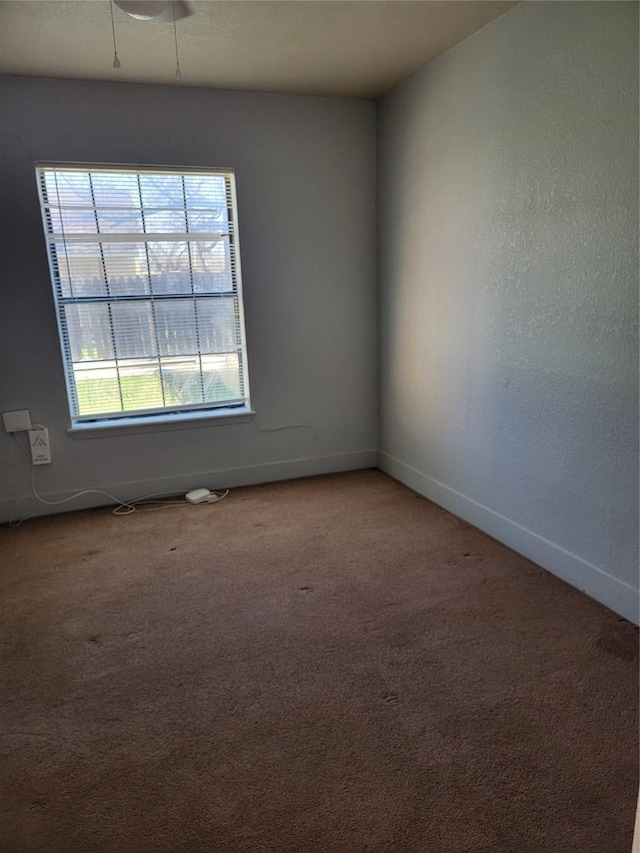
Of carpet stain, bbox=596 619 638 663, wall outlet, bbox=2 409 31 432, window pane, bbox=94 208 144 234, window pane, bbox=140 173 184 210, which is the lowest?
carpet stain, bbox=596 619 638 663

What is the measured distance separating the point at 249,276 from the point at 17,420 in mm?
1625

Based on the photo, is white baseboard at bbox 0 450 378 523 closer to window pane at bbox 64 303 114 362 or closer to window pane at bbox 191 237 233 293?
window pane at bbox 64 303 114 362

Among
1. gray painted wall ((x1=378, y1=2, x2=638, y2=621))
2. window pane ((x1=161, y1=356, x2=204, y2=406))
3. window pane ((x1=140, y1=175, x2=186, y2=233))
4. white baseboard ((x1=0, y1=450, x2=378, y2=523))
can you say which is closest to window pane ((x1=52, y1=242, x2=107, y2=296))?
window pane ((x1=140, y1=175, x2=186, y2=233))

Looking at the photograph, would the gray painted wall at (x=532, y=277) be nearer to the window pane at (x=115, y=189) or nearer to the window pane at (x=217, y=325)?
the window pane at (x=217, y=325)

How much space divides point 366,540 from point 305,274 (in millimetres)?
1788

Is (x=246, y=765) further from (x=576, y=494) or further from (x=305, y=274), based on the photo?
(x=305, y=274)

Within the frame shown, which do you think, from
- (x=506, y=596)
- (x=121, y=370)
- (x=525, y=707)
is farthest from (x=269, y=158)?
(x=525, y=707)

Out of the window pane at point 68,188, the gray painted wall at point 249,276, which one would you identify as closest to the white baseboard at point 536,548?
the gray painted wall at point 249,276

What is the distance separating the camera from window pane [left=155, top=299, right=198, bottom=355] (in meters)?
3.38

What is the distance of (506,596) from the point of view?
2.30 m

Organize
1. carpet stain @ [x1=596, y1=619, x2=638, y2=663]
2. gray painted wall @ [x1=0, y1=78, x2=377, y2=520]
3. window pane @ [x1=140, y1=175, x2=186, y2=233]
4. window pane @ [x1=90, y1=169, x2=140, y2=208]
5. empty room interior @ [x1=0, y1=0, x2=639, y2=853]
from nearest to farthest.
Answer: empty room interior @ [x1=0, y1=0, x2=639, y2=853] < carpet stain @ [x1=596, y1=619, x2=638, y2=663] < gray painted wall @ [x1=0, y1=78, x2=377, y2=520] < window pane @ [x1=90, y1=169, x2=140, y2=208] < window pane @ [x1=140, y1=175, x2=186, y2=233]

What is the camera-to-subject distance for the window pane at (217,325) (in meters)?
3.48

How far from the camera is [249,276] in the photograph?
3.46 meters

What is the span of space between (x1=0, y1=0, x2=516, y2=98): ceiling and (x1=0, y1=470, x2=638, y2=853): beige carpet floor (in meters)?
2.41
